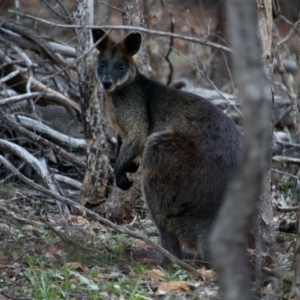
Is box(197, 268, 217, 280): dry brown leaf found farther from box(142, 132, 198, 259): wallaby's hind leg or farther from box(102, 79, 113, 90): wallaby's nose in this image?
box(102, 79, 113, 90): wallaby's nose

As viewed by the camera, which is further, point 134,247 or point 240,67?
point 134,247

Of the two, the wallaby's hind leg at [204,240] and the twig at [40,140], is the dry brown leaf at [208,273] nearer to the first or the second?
the wallaby's hind leg at [204,240]

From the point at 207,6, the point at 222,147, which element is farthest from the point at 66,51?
the point at 207,6

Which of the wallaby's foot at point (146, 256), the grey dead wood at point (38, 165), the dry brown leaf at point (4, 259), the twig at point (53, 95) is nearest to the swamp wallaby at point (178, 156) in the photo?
the wallaby's foot at point (146, 256)

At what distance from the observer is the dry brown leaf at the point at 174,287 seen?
4.68 meters

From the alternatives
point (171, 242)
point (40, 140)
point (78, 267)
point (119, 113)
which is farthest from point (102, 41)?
point (78, 267)

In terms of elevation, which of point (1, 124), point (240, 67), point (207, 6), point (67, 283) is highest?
point (207, 6)

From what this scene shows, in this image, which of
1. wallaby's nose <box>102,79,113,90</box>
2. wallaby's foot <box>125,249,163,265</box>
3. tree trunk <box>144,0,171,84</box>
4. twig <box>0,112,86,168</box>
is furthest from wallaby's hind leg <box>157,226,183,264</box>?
tree trunk <box>144,0,171,84</box>

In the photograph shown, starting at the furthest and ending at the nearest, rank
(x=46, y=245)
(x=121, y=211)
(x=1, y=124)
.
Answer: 1. (x=1, y=124)
2. (x=121, y=211)
3. (x=46, y=245)

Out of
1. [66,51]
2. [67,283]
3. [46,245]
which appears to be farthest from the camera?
[66,51]

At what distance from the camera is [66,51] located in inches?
328

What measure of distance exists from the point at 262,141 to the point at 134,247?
3.74 m

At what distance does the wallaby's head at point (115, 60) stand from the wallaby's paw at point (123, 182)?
72 cm

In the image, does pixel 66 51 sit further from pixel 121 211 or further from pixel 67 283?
pixel 67 283
